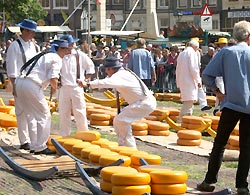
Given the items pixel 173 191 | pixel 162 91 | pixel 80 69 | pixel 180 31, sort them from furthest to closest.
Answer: pixel 180 31, pixel 162 91, pixel 80 69, pixel 173 191

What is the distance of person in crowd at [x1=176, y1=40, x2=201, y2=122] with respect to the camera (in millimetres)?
17859

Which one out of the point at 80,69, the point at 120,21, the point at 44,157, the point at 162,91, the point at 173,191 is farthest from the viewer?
the point at 120,21

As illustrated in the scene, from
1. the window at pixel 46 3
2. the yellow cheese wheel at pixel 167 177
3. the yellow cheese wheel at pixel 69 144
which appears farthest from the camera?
the window at pixel 46 3

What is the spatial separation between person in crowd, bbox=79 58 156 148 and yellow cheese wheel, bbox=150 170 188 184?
111 inches

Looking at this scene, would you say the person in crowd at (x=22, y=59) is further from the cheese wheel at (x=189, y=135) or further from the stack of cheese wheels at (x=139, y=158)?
the cheese wheel at (x=189, y=135)

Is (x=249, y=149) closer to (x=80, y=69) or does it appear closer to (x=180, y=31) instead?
(x=80, y=69)

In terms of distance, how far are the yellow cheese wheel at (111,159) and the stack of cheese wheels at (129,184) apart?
131cm

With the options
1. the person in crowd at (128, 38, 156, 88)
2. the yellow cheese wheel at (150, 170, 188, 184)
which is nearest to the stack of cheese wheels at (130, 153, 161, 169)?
the yellow cheese wheel at (150, 170, 188, 184)

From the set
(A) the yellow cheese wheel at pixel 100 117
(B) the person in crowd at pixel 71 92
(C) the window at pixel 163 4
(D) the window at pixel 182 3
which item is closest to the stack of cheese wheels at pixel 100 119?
(A) the yellow cheese wheel at pixel 100 117

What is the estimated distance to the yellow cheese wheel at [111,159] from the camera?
10266 millimetres

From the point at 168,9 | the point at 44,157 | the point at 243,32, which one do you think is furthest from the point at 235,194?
the point at 168,9

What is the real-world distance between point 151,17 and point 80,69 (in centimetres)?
5349

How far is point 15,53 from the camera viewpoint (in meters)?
13.0

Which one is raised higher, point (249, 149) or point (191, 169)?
point (249, 149)
